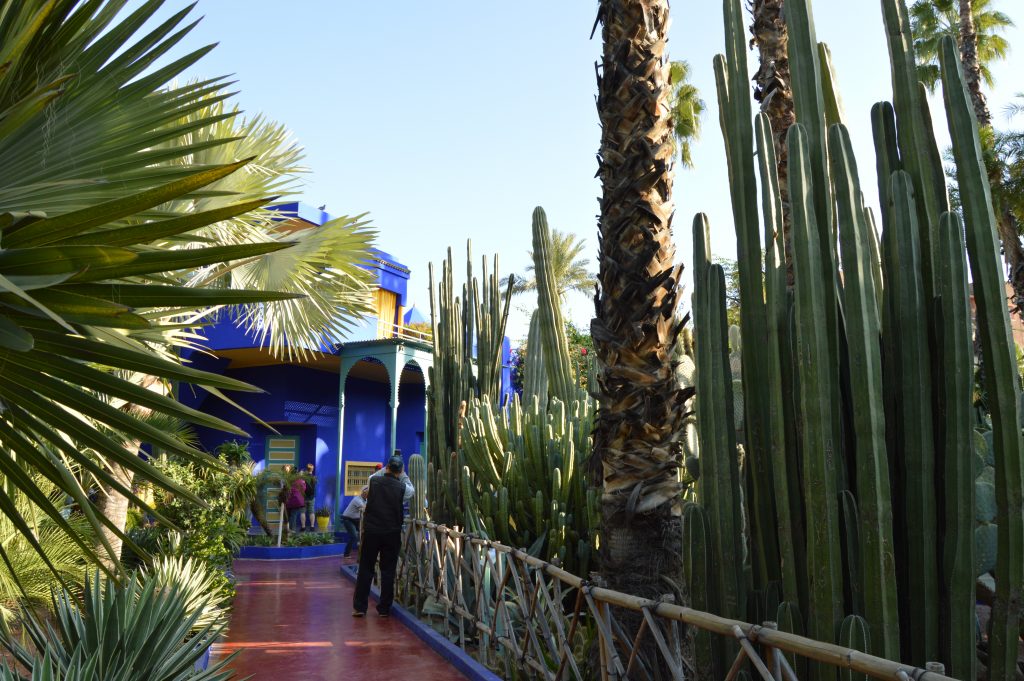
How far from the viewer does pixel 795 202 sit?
9.66 feet

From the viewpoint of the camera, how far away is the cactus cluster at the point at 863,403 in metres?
2.63

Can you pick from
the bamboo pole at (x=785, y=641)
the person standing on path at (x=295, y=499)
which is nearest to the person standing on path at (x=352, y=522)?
the person standing on path at (x=295, y=499)

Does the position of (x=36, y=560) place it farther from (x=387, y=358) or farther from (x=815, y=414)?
(x=387, y=358)

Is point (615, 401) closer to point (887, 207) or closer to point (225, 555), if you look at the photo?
point (887, 207)

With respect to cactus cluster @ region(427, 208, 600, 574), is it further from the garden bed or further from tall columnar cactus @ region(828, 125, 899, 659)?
the garden bed

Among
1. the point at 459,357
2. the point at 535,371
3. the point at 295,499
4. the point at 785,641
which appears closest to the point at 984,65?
the point at 535,371

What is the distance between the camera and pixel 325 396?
20.9 meters

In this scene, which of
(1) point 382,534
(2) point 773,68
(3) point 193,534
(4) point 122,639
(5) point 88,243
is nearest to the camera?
(5) point 88,243

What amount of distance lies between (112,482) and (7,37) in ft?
5.12

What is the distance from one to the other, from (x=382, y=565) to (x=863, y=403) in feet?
21.7

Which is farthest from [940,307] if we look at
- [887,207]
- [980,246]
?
[887,207]

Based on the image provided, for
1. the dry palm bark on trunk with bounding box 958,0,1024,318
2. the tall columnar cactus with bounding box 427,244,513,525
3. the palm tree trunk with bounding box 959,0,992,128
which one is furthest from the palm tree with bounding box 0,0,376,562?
the palm tree trunk with bounding box 959,0,992,128

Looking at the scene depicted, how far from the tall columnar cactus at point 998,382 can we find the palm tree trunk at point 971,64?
14.0 metres

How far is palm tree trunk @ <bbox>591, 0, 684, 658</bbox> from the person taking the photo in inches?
158
